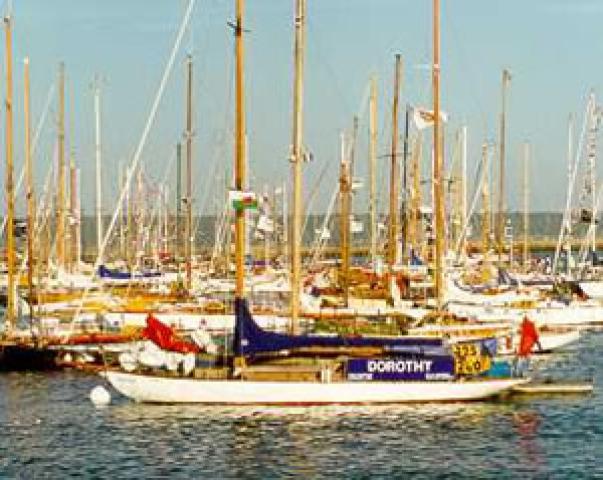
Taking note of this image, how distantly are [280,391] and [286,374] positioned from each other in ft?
2.09


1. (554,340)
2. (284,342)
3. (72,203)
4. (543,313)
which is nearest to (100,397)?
(284,342)

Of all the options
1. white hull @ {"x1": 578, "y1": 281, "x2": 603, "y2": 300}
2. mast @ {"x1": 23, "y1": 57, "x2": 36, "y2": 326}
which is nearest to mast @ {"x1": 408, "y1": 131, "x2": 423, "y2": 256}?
white hull @ {"x1": 578, "y1": 281, "x2": 603, "y2": 300}

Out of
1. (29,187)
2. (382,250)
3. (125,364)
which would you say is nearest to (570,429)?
(125,364)

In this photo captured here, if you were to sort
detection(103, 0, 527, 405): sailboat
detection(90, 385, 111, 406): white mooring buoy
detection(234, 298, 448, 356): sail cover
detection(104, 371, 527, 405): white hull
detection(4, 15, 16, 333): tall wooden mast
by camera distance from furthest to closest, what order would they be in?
detection(4, 15, 16, 333): tall wooden mast < detection(90, 385, 111, 406): white mooring buoy < detection(234, 298, 448, 356): sail cover < detection(103, 0, 527, 405): sailboat < detection(104, 371, 527, 405): white hull

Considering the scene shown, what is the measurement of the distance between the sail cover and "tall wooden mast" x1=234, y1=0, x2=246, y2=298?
85 centimetres

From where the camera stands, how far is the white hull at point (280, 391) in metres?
44.1

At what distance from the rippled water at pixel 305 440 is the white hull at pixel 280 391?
32 centimetres

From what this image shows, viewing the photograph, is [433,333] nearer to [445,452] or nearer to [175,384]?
[175,384]

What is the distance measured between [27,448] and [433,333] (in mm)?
20716

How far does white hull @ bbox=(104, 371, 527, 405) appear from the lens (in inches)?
1737

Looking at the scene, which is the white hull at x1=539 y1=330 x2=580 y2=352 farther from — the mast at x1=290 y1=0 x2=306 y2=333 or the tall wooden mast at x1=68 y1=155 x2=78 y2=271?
the tall wooden mast at x1=68 y1=155 x2=78 y2=271

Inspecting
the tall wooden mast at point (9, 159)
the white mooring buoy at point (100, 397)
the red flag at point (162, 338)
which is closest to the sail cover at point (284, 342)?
the red flag at point (162, 338)

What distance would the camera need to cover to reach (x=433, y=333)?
185 feet

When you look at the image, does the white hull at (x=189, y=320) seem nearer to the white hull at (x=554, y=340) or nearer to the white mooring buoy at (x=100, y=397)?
the white hull at (x=554, y=340)
